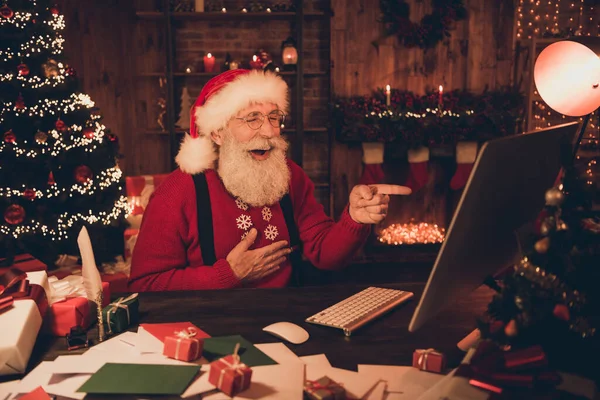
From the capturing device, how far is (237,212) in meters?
2.02

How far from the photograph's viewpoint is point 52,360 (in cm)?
115

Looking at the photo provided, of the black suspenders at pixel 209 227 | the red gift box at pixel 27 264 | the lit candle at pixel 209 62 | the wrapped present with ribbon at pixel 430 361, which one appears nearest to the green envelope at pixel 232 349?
the wrapped present with ribbon at pixel 430 361

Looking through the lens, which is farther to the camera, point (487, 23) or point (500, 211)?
point (487, 23)

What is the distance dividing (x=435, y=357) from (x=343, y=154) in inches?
152

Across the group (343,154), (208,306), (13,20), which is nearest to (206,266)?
(208,306)

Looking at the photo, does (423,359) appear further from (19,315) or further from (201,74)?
(201,74)

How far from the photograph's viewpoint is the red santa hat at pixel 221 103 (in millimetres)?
2051

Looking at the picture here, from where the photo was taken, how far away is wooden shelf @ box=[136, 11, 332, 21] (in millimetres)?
4574

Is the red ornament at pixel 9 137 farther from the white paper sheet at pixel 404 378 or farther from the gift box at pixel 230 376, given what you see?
the white paper sheet at pixel 404 378

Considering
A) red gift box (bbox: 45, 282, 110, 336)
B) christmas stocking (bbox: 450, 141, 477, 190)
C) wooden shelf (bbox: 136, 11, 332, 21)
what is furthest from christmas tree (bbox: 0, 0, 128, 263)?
christmas stocking (bbox: 450, 141, 477, 190)

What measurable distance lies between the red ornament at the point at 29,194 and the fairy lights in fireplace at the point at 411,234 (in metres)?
2.98

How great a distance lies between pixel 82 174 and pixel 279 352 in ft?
9.00

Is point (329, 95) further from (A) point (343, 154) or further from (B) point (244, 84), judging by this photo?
(B) point (244, 84)

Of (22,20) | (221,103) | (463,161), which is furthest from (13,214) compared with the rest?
(463,161)
